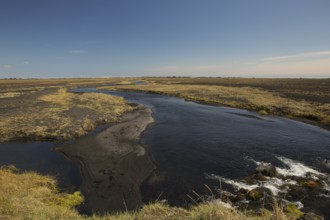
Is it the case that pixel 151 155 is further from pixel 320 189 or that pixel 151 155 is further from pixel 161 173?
pixel 320 189

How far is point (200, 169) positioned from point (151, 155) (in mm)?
5284

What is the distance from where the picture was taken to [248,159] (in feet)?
65.1

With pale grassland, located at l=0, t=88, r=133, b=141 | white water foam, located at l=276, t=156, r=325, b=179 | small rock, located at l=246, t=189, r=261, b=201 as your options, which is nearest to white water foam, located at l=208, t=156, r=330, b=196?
white water foam, located at l=276, t=156, r=325, b=179

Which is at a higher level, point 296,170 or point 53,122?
point 53,122

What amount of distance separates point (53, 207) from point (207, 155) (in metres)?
14.0

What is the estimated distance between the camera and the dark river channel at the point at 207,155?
15.6m

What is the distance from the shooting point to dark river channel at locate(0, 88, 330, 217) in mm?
15617

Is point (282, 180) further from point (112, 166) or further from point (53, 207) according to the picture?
point (53, 207)

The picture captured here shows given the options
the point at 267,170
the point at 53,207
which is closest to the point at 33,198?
the point at 53,207

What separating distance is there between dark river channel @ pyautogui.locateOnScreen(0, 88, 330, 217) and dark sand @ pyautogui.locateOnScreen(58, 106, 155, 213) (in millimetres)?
817

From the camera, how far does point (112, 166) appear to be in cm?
1822

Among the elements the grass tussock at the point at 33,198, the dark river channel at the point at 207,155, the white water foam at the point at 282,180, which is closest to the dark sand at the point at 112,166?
the dark river channel at the point at 207,155

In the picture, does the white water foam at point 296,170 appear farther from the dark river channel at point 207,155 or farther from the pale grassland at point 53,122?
the pale grassland at point 53,122

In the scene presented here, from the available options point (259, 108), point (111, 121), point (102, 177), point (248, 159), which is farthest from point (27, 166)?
point (259, 108)
